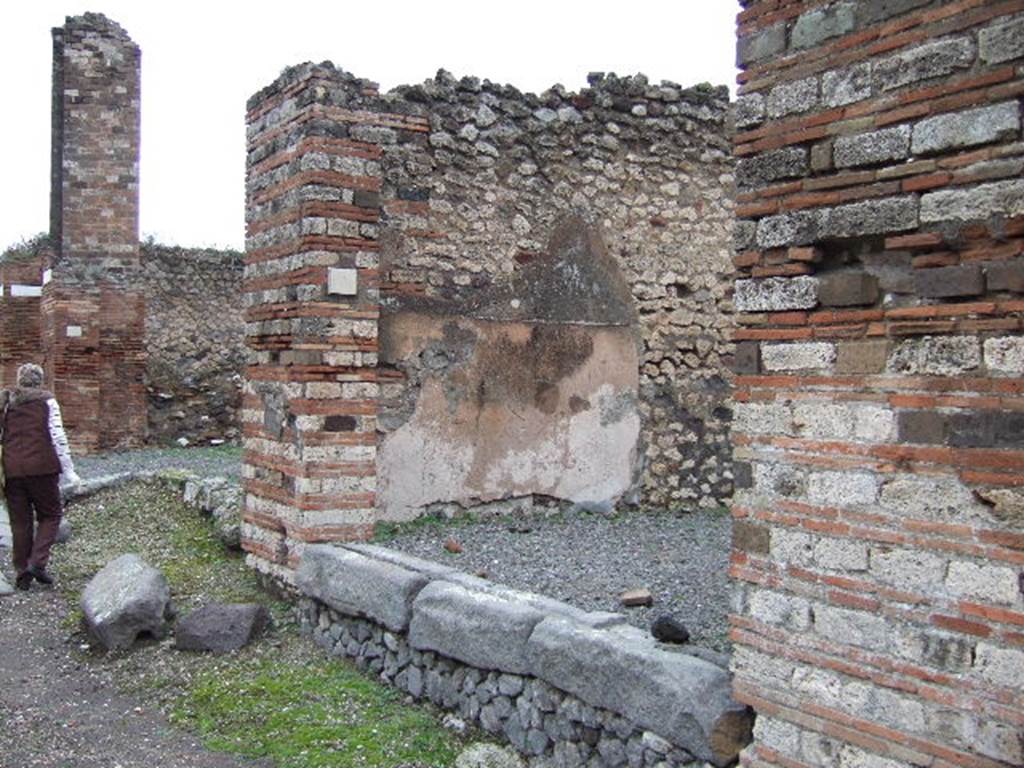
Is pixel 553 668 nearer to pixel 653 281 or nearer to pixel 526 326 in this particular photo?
pixel 526 326

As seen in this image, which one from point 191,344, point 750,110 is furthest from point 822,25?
point 191,344

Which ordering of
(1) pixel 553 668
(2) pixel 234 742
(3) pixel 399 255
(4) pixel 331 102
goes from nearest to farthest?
1. (1) pixel 553 668
2. (2) pixel 234 742
3. (4) pixel 331 102
4. (3) pixel 399 255

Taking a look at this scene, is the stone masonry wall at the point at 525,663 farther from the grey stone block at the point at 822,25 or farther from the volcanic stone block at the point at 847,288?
the grey stone block at the point at 822,25

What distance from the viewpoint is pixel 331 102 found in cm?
703

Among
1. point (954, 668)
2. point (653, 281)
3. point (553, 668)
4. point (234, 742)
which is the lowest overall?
point (234, 742)

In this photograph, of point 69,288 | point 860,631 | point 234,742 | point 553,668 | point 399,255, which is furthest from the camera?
point 69,288

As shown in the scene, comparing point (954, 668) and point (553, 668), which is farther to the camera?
point (553, 668)

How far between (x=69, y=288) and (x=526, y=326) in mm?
10595

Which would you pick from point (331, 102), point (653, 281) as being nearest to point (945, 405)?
point (331, 102)

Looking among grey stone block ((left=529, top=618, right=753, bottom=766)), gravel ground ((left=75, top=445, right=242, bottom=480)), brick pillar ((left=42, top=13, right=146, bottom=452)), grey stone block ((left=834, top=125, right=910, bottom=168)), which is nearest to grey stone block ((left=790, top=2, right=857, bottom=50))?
grey stone block ((left=834, top=125, right=910, bottom=168))

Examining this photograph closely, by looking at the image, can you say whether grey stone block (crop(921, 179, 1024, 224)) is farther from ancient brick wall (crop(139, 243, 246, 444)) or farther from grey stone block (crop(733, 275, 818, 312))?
ancient brick wall (crop(139, 243, 246, 444))

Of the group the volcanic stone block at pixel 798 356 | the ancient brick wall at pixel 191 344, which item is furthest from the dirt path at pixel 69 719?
the ancient brick wall at pixel 191 344

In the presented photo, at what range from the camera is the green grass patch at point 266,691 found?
5.18m

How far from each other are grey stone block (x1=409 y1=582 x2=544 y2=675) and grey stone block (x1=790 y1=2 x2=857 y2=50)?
2806mm
